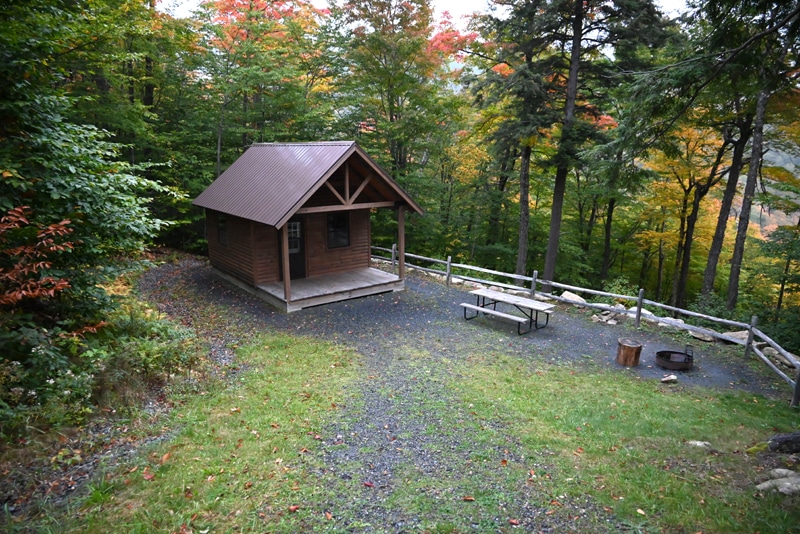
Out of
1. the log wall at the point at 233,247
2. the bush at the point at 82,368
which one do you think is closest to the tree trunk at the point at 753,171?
the log wall at the point at 233,247

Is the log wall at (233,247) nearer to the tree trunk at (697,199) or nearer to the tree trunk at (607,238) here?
the tree trunk at (607,238)

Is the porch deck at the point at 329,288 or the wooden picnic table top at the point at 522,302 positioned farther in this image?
the porch deck at the point at 329,288

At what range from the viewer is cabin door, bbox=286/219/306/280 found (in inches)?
525

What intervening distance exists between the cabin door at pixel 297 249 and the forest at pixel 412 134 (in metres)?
3.65

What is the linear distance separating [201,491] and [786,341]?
1286cm

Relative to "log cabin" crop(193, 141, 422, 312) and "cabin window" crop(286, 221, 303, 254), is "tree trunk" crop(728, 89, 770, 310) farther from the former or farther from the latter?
"cabin window" crop(286, 221, 303, 254)

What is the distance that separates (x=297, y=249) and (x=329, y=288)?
1.80 meters

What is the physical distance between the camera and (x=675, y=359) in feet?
30.4

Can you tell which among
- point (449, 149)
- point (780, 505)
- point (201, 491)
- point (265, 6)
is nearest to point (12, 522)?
point (201, 491)

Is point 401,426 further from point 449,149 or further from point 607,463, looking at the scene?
point 449,149

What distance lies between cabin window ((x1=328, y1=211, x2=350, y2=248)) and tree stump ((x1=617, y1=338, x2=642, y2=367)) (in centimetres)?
860

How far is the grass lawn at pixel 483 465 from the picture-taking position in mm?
4219

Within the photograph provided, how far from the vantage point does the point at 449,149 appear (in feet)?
63.7

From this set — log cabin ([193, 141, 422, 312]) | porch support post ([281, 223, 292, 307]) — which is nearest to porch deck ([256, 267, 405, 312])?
log cabin ([193, 141, 422, 312])
